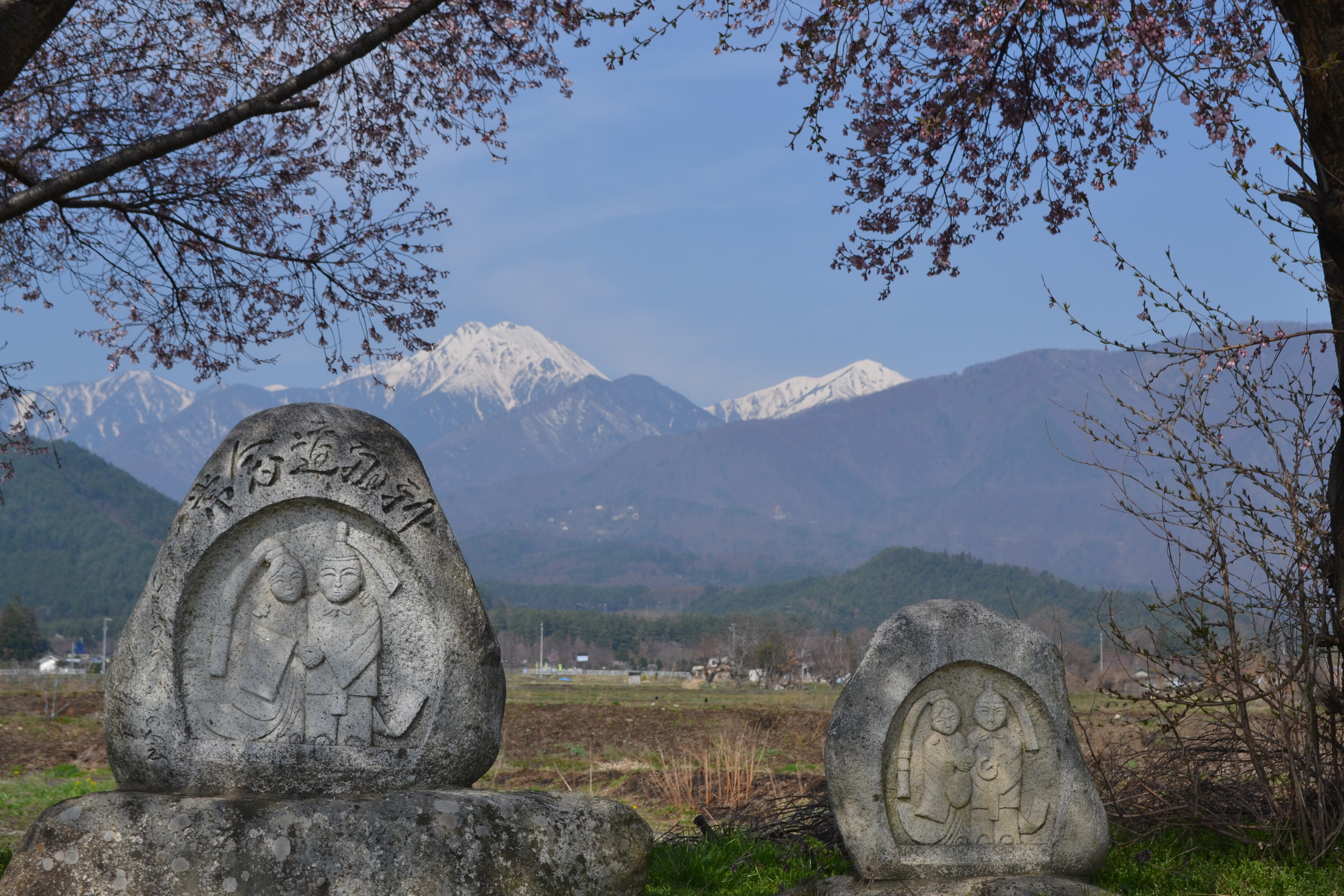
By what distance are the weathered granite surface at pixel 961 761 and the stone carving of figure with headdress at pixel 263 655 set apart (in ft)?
10.1

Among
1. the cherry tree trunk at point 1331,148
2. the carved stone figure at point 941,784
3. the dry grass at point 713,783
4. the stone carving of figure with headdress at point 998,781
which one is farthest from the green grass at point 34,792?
the cherry tree trunk at point 1331,148

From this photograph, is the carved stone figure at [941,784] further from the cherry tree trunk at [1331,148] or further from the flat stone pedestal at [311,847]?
the cherry tree trunk at [1331,148]

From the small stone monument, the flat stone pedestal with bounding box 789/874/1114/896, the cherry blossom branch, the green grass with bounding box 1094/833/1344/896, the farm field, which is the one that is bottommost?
the farm field

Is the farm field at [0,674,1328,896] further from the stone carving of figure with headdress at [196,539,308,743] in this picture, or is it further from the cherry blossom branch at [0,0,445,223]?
the cherry blossom branch at [0,0,445,223]

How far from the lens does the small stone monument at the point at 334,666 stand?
16.0 feet

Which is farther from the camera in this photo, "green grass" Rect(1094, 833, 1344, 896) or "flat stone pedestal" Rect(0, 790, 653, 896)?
"green grass" Rect(1094, 833, 1344, 896)

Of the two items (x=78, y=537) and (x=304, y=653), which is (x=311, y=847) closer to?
(x=304, y=653)

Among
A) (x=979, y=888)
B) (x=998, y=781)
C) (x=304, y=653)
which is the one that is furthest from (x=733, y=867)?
(x=304, y=653)

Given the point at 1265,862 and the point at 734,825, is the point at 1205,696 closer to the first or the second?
the point at 1265,862

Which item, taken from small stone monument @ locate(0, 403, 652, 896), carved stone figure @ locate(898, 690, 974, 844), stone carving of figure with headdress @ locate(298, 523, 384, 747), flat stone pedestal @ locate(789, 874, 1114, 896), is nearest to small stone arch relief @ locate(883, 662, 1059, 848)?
carved stone figure @ locate(898, 690, 974, 844)

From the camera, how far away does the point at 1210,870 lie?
6.62 meters

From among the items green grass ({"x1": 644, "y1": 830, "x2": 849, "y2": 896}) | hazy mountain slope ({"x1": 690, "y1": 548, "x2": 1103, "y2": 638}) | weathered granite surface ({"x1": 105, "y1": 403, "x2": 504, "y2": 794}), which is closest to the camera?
weathered granite surface ({"x1": 105, "y1": 403, "x2": 504, "y2": 794})

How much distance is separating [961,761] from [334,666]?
360cm

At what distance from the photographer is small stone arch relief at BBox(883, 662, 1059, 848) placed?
6176mm
